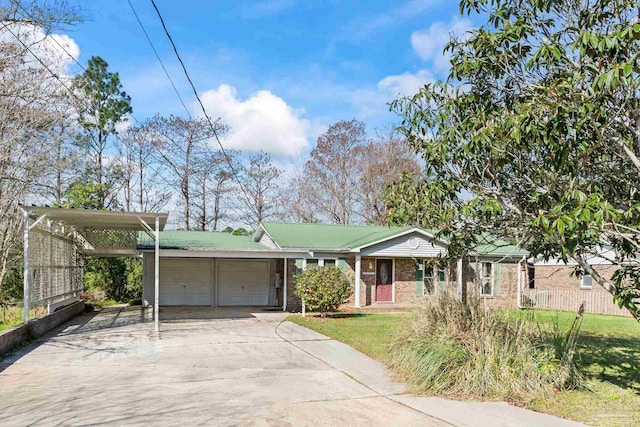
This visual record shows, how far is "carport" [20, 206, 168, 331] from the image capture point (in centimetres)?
1209

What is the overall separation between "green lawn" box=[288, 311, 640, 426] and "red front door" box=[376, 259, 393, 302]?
112 inches

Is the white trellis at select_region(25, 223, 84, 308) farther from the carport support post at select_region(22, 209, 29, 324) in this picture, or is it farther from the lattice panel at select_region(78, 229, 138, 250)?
the lattice panel at select_region(78, 229, 138, 250)

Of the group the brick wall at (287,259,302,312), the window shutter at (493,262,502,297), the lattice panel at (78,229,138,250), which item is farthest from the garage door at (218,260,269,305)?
the window shutter at (493,262,502,297)

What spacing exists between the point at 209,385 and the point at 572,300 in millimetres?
18534

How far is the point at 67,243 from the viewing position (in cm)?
1738

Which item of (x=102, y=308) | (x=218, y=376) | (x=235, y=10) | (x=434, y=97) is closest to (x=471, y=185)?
(x=434, y=97)

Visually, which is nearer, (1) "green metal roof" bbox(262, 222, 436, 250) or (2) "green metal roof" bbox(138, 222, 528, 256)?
(2) "green metal roof" bbox(138, 222, 528, 256)

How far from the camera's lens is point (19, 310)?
15172 mm

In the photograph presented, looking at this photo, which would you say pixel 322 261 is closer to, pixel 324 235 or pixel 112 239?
pixel 324 235

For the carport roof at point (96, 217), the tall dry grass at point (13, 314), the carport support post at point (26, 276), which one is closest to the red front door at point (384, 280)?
the carport roof at point (96, 217)

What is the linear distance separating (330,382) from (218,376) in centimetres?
183

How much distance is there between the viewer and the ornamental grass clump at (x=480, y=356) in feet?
22.7

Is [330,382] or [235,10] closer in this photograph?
[330,382]

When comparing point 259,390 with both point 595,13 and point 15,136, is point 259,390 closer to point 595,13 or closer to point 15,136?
point 595,13
